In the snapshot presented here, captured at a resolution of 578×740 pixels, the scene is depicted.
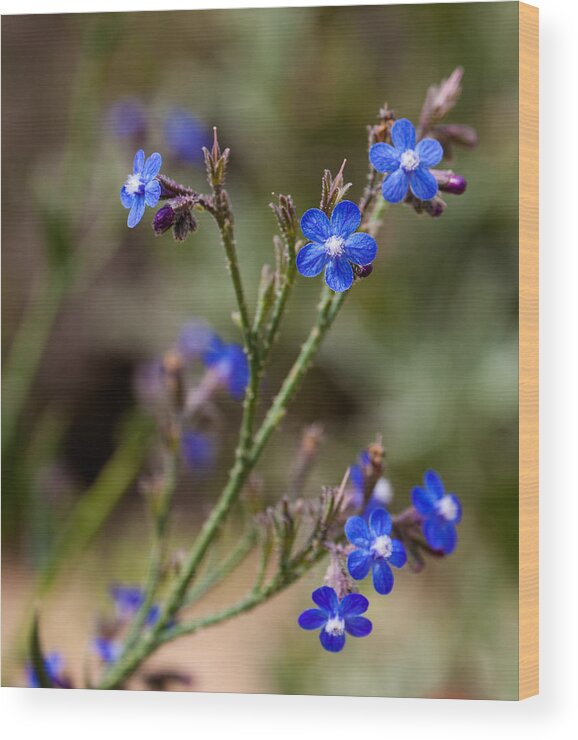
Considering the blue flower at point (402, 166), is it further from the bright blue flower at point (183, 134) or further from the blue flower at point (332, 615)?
the bright blue flower at point (183, 134)

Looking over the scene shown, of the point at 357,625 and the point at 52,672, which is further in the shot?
the point at 52,672

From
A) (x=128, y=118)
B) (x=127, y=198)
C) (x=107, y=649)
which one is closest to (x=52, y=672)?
(x=107, y=649)

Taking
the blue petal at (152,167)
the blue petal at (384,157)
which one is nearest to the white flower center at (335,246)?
the blue petal at (384,157)

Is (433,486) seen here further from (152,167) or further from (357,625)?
(152,167)

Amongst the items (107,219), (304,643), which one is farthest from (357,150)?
(304,643)

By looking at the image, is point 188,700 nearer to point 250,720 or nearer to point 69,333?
point 250,720

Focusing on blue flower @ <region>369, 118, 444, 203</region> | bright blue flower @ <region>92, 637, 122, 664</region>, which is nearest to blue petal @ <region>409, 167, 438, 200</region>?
blue flower @ <region>369, 118, 444, 203</region>

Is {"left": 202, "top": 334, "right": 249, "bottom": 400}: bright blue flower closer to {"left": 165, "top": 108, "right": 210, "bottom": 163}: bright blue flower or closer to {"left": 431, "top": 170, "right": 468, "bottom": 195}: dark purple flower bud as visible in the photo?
{"left": 165, "top": 108, "right": 210, "bottom": 163}: bright blue flower
